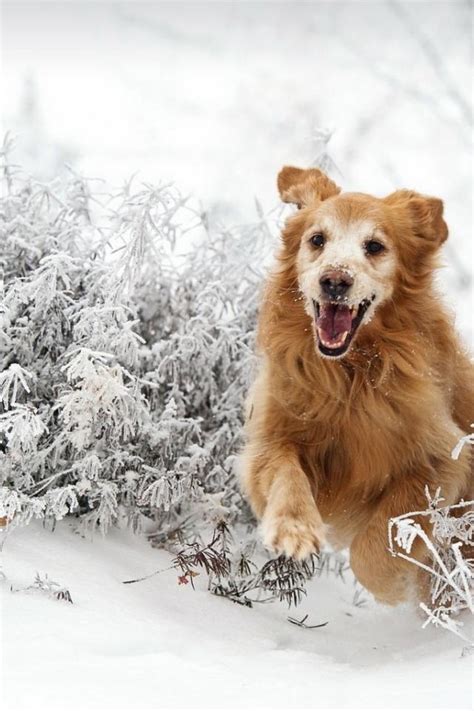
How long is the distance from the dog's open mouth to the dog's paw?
2.46ft

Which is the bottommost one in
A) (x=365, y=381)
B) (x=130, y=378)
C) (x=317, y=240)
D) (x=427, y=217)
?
(x=130, y=378)

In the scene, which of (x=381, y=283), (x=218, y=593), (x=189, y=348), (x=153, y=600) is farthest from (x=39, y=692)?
(x=189, y=348)

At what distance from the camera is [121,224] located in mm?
4559

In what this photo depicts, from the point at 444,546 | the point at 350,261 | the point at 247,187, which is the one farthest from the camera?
the point at 247,187

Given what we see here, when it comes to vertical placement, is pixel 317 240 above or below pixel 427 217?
below

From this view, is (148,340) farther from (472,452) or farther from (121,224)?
(472,452)

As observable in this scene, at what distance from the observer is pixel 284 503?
3479 mm

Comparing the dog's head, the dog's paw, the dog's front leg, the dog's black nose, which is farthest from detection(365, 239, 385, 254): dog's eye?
the dog's paw

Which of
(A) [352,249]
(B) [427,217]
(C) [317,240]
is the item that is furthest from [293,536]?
(B) [427,217]

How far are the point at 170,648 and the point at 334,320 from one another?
1558 mm

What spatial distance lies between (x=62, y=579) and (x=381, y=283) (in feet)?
6.12

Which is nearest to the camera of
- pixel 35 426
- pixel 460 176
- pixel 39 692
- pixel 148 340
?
pixel 39 692

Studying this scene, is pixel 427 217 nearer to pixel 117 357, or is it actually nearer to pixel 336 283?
pixel 336 283

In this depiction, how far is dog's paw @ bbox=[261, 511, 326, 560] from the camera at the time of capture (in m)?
3.26
